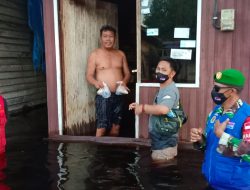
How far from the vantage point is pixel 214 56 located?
15.5 ft

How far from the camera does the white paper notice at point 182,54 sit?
4801 mm

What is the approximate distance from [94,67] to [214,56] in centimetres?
195

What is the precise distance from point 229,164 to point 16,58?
655 cm

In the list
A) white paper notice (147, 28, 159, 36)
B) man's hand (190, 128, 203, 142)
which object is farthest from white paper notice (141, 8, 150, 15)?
man's hand (190, 128, 203, 142)

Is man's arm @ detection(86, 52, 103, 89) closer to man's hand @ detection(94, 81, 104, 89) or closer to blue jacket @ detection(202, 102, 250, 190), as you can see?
man's hand @ detection(94, 81, 104, 89)

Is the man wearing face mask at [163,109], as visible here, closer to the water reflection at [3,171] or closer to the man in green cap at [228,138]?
the man in green cap at [228,138]

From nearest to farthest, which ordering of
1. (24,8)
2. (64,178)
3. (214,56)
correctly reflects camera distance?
(64,178) → (214,56) → (24,8)

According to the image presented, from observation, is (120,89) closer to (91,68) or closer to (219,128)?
(91,68)

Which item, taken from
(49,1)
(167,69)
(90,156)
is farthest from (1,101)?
(167,69)

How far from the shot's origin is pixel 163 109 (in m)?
3.89

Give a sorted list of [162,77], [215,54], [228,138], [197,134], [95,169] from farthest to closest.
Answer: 1. [215,54]
2. [95,169]
3. [162,77]
4. [197,134]
5. [228,138]

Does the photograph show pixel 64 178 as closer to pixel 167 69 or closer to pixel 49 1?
pixel 167 69

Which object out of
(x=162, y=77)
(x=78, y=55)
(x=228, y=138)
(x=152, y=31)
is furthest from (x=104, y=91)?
(x=228, y=138)

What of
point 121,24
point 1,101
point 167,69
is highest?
point 121,24
